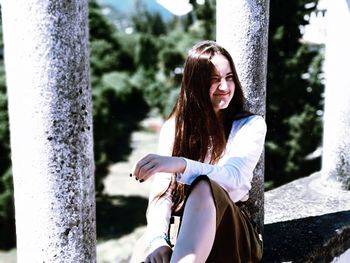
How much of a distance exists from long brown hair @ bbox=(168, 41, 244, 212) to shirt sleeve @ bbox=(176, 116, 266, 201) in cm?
7

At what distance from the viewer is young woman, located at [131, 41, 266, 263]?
1.84 meters

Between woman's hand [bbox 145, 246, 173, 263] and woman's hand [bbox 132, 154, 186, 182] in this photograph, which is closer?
woman's hand [bbox 132, 154, 186, 182]

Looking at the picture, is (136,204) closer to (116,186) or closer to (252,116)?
(116,186)

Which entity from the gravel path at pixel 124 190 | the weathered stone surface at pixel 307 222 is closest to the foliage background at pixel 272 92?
the gravel path at pixel 124 190

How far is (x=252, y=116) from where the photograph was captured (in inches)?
89.1

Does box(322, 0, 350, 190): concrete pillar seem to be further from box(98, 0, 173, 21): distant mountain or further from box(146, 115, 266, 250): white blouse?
box(98, 0, 173, 21): distant mountain

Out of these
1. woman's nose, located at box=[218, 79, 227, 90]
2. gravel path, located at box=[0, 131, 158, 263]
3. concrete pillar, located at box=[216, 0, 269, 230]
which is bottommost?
gravel path, located at box=[0, 131, 158, 263]

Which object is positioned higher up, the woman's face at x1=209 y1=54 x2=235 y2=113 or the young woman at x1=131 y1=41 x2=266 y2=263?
the woman's face at x1=209 y1=54 x2=235 y2=113

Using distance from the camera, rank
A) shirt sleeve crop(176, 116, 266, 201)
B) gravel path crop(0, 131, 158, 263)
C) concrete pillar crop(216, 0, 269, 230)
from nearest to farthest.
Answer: shirt sleeve crop(176, 116, 266, 201)
concrete pillar crop(216, 0, 269, 230)
gravel path crop(0, 131, 158, 263)

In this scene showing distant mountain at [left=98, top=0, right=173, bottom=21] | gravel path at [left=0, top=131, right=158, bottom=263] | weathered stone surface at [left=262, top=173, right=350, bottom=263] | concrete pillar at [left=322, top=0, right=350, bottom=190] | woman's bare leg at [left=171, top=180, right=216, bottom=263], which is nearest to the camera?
woman's bare leg at [left=171, top=180, right=216, bottom=263]

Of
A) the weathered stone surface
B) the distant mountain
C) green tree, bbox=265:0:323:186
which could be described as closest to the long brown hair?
the weathered stone surface

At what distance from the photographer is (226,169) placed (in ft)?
6.70

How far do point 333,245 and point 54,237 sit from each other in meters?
1.68

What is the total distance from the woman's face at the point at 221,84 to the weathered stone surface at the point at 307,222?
0.78 metres
